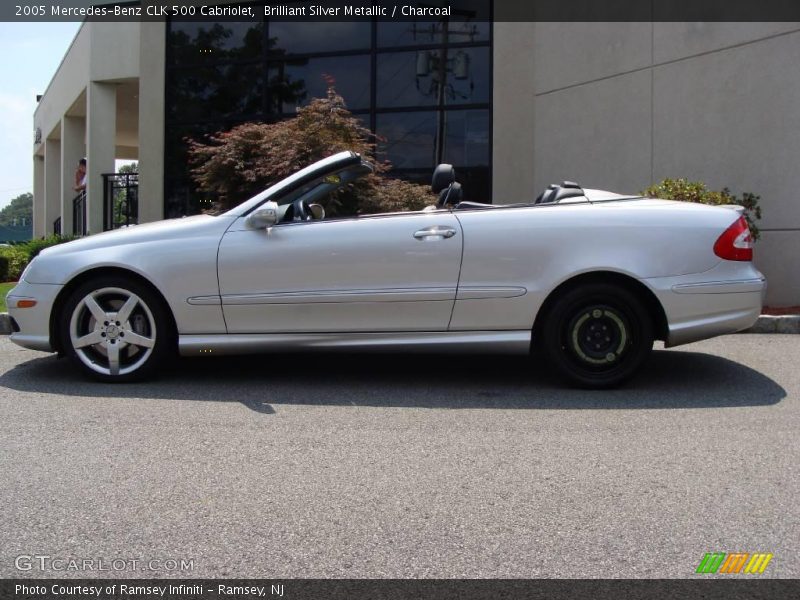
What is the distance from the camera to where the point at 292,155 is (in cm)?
1121

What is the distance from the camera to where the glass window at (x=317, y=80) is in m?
15.0

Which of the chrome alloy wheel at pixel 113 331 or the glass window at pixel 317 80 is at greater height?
the glass window at pixel 317 80

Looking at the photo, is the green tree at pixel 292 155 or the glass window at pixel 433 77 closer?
the green tree at pixel 292 155

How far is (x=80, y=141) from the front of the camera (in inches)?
992

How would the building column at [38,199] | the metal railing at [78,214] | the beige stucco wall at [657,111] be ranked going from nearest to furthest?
1. the beige stucco wall at [657,111]
2. the metal railing at [78,214]
3. the building column at [38,199]

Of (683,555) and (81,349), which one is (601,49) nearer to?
(81,349)

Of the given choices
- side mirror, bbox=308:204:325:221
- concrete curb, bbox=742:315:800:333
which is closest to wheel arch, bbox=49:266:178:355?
side mirror, bbox=308:204:325:221

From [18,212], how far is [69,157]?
14764 centimetres

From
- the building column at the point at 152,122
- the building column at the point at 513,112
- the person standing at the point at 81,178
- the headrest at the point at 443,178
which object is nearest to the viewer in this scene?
the headrest at the point at 443,178

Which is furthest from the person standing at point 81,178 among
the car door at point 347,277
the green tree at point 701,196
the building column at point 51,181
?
the car door at point 347,277

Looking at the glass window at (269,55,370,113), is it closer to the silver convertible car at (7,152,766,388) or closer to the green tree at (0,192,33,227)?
the silver convertible car at (7,152,766,388)

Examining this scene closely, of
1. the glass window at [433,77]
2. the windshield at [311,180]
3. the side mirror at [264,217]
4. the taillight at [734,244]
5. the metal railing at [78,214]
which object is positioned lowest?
the taillight at [734,244]

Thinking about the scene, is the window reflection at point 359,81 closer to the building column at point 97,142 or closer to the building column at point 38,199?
the building column at point 97,142

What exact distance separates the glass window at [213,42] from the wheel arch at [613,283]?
1187cm
